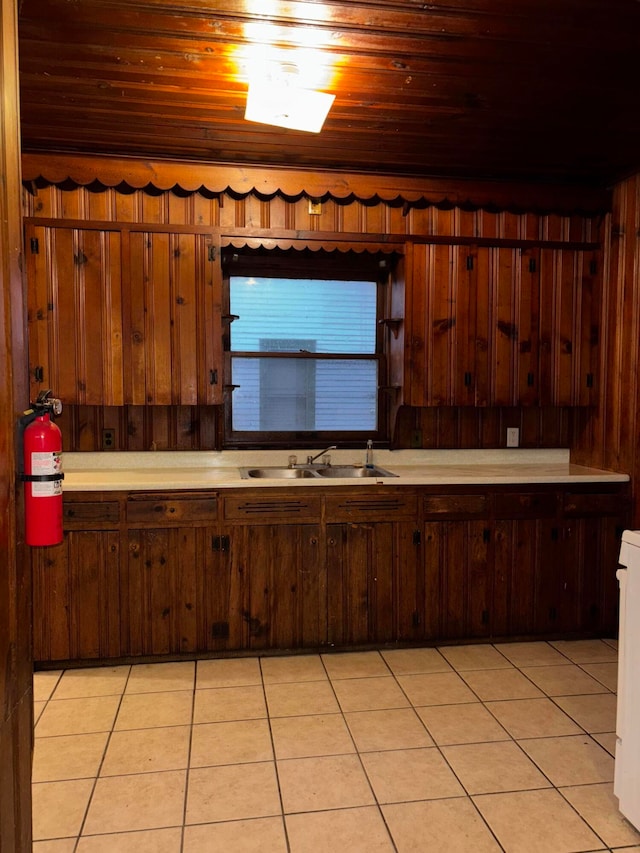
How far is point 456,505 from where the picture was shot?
132 inches

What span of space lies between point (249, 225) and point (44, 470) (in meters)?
2.27

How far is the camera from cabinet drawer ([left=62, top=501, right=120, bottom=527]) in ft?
→ 10.0

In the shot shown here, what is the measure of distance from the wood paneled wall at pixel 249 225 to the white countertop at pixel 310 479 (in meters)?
0.07

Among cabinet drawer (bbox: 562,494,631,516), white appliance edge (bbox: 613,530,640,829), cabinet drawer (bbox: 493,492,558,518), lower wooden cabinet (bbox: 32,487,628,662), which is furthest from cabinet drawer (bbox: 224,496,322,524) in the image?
white appliance edge (bbox: 613,530,640,829)

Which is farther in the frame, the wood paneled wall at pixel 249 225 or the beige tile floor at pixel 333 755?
the wood paneled wall at pixel 249 225

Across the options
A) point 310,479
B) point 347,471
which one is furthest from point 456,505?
point 310,479

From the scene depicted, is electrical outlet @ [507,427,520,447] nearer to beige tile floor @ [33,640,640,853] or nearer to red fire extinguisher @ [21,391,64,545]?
beige tile floor @ [33,640,640,853]

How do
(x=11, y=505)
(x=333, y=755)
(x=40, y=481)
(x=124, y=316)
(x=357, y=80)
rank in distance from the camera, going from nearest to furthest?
(x=11, y=505) < (x=40, y=481) < (x=333, y=755) < (x=357, y=80) < (x=124, y=316)

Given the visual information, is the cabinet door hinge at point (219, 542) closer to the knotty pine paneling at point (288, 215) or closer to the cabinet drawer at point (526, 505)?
the cabinet drawer at point (526, 505)

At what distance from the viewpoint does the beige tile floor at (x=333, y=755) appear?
1.95 meters

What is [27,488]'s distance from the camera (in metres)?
1.51

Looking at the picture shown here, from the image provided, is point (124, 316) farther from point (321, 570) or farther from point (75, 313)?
point (321, 570)

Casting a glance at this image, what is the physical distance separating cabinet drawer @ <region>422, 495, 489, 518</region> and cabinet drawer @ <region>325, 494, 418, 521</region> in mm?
80

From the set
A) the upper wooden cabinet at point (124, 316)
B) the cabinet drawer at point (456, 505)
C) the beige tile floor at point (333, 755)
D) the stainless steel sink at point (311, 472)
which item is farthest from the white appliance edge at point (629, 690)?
the upper wooden cabinet at point (124, 316)
